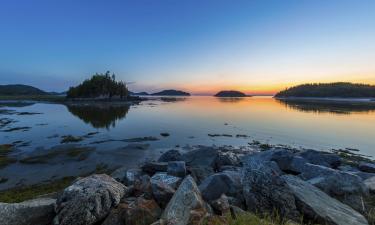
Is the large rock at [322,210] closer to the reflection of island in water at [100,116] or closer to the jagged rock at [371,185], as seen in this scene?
the jagged rock at [371,185]

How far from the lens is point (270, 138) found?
96.6ft

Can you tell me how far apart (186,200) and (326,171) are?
7262mm

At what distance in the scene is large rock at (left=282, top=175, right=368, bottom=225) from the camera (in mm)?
5562

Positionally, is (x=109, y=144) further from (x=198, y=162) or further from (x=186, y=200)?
(x=186, y=200)

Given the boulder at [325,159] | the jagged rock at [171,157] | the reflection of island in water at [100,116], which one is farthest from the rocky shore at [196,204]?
the reflection of island in water at [100,116]

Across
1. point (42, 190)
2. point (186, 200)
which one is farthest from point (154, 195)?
point (42, 190)

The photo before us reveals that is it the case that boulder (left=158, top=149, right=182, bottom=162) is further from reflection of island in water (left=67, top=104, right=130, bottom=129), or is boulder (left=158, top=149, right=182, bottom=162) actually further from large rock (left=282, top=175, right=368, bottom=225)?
reflection of island in water (left=67, top=104, right=130, bottom=129)

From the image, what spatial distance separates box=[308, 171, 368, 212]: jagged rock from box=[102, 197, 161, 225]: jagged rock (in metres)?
6.29

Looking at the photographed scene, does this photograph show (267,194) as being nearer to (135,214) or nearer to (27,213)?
(135,214)

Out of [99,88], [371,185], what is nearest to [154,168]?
[371,185]

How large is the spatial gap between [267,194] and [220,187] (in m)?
2.19

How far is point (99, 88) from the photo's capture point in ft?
408

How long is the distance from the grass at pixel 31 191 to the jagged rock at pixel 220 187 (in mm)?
9903

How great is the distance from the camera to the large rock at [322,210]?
5.56m
